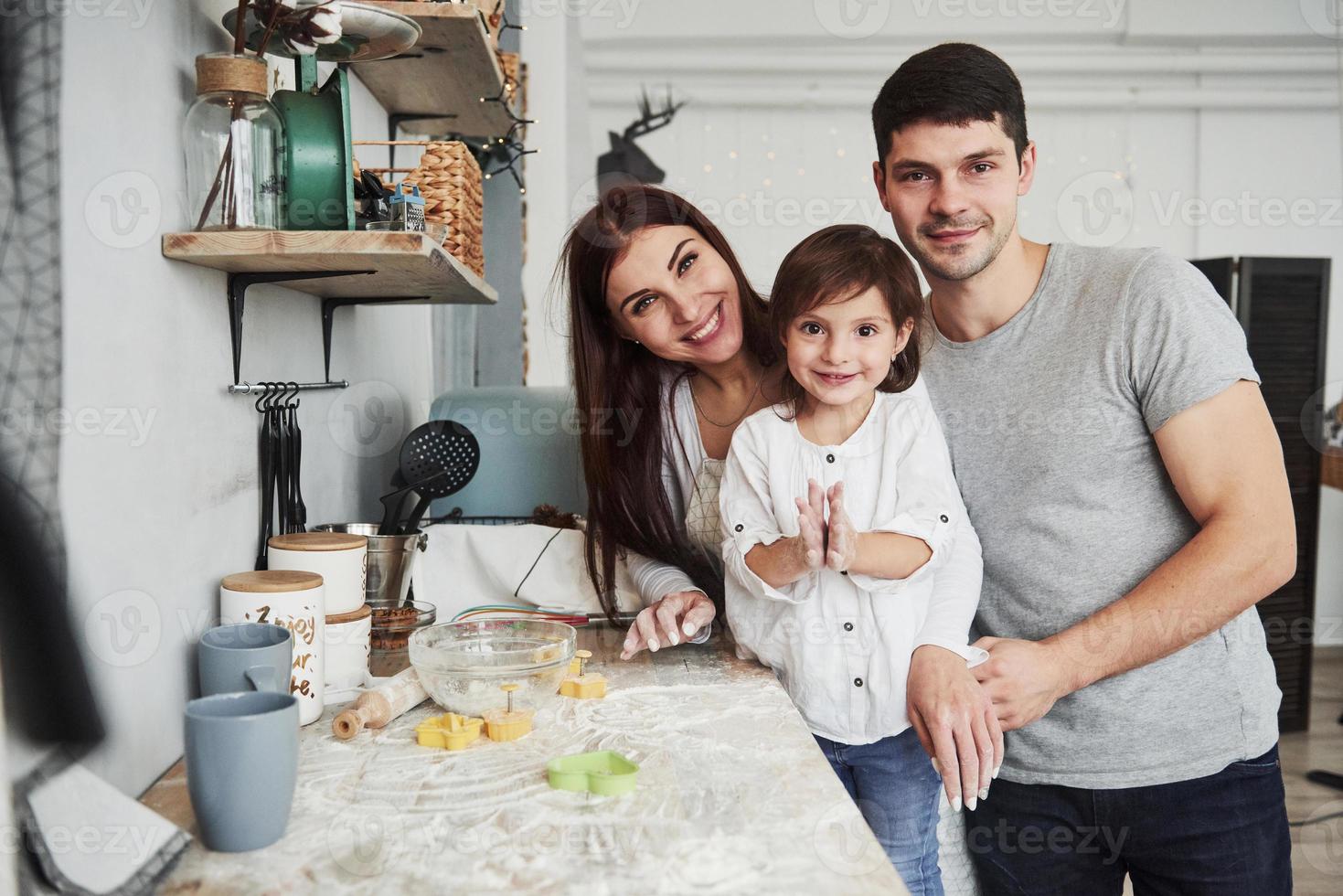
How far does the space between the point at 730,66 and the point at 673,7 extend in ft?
1.31

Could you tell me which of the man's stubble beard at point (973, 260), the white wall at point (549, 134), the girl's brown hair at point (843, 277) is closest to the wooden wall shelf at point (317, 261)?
the girl's brown hair at point (843, 277)

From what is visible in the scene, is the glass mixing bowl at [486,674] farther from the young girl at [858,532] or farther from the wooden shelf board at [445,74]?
the wooden shelf board at [445,74]

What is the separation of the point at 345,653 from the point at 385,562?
38cm

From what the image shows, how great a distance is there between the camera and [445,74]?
6.12 feet

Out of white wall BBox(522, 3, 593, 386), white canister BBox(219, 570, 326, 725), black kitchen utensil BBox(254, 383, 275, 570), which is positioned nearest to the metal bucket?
black kitchen utensil BBox(254, 383, 275, 570)

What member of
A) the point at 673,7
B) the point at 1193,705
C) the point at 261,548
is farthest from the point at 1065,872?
the point at 673,7

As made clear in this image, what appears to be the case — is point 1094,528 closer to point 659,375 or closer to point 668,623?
point 668,623

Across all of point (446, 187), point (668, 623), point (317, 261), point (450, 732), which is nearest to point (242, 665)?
point (450, 732)

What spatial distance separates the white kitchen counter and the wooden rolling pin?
0.01 meters

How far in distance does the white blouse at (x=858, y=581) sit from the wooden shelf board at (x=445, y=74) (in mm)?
780

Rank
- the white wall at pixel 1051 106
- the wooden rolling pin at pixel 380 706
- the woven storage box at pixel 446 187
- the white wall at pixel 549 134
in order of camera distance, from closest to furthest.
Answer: the wooden rolling pin at pixel 380 706
the woven storage box at pixel 446 187
the white wall at pixel 549 134
the white wall at pixel 1051 106

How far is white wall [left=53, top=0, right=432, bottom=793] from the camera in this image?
2.89ft

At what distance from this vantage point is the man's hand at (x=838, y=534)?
118cm

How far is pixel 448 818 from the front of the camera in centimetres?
90
